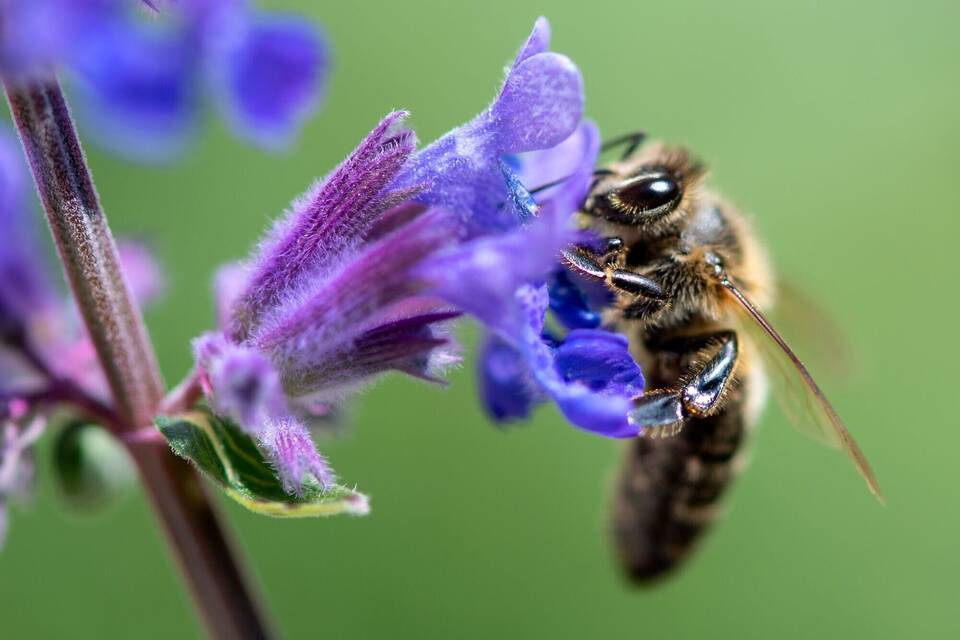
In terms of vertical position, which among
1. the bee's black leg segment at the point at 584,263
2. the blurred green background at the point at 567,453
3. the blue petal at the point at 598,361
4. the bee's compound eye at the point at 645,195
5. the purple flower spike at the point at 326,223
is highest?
the purple flower spike at the point at 326,223

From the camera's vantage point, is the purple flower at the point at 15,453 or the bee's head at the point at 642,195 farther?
the bee's head at the point at 642,195

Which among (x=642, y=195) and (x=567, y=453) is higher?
(x=642, y=195)

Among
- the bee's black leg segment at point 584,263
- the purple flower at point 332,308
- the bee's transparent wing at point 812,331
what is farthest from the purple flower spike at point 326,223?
the bee's transparent wing at point 812,331

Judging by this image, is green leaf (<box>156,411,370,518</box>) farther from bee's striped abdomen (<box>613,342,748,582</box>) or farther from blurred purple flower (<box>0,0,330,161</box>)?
bee's striped abdomen (<box>613,342,748,582</box>)

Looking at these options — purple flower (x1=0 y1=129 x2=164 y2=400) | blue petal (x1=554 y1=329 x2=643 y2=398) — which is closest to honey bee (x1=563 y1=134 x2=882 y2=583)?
blue petal (x1=554 y1=329 x2=643 y2=398)

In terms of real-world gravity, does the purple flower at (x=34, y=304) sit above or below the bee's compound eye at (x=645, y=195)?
above

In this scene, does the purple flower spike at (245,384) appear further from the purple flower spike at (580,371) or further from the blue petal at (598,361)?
the blue petal at (598,361)

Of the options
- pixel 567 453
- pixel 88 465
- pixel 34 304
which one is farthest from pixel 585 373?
pixel 567 453

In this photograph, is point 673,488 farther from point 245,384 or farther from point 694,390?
point 245,384
